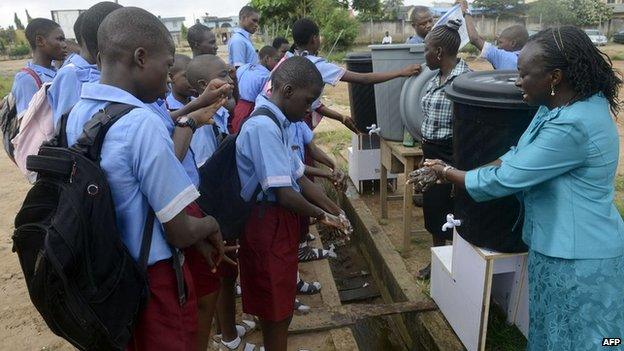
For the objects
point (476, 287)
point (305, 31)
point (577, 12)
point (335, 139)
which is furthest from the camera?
point (577, 12)

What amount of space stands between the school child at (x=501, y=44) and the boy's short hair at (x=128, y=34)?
9.40ft

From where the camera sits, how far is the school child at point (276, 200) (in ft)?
7.38

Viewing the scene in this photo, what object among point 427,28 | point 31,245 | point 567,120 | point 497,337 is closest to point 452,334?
point 497,337

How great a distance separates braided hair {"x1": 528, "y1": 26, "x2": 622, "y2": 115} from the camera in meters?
1.77

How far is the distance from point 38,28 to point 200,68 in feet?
5.82

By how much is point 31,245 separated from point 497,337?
2.64m

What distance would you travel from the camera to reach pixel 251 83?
4.43 m

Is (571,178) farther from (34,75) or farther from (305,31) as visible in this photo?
(34,75)

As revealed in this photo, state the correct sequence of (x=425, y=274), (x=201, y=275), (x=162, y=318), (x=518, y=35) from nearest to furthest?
(x=162, y=318) → (x=201, y=275) → (x=425, y=274) → (x=518, y=35)

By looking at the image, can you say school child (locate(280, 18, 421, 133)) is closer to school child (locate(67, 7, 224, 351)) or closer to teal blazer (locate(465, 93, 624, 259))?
teal blazer (locate(465, 93, 624, 259))

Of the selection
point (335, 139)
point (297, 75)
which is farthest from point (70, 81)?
point (335, 139)

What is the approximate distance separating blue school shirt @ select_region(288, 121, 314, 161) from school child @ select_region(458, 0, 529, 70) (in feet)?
5.33

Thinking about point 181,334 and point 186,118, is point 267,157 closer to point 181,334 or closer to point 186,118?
point 186,118

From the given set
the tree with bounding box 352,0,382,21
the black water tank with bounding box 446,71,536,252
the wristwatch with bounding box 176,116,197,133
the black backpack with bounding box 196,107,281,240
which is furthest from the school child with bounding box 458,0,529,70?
the tree with bounding box 352,0,382,21
